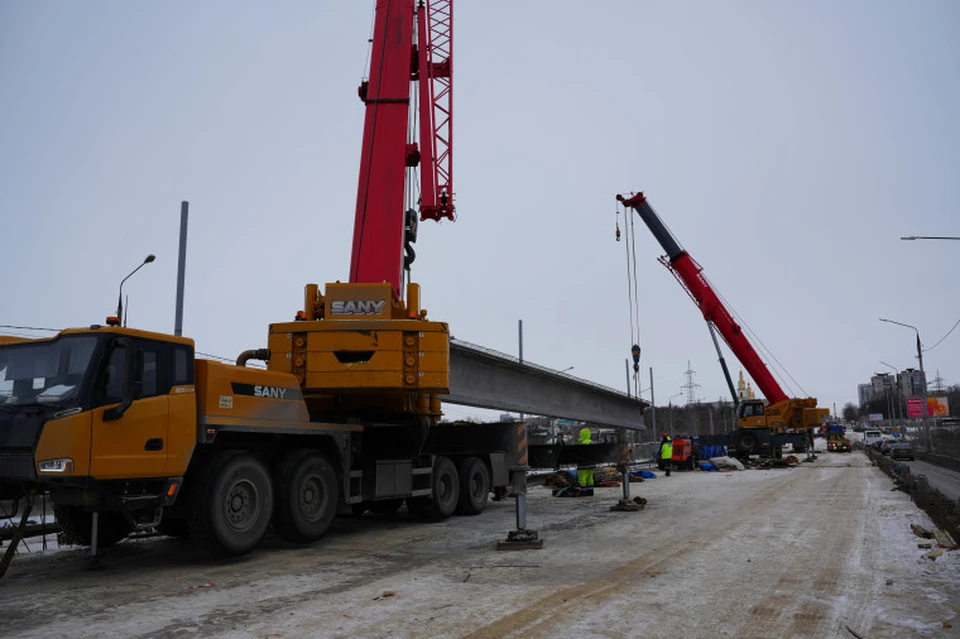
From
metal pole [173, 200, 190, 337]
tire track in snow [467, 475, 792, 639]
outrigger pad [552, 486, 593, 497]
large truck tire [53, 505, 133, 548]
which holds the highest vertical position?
metal pole [173, 200, 190, 337]

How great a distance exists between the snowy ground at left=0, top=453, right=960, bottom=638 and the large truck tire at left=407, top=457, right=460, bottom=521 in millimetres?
1201

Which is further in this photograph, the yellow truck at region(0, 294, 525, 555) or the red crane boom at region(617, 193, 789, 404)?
the red crane boom at region(617, 193, 789, 404)

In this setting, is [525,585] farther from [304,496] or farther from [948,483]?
[948,483]

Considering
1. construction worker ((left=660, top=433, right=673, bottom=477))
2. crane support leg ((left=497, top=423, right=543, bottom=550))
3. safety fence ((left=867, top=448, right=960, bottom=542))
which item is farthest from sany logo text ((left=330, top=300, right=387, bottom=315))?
construction worker ((left=660, top=433, right=673, bottom=477))

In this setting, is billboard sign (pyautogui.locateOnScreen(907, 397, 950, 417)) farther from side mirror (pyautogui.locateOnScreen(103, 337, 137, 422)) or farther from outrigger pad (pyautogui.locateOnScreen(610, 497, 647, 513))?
side mirror (pyautogui.locateOnScreen(103, 337, 137, 422))

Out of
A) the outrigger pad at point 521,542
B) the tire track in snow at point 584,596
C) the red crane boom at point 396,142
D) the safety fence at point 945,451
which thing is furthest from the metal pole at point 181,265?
the safety fence at point 945,451

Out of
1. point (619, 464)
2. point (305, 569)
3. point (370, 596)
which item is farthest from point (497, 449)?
point (370, 596)

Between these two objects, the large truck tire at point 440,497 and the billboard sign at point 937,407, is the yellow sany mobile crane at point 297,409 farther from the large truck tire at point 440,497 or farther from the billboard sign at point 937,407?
the billboard sign at point 937,407

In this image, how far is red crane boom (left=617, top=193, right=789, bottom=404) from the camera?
32.5 meters

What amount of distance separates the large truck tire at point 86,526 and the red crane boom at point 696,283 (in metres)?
26.6

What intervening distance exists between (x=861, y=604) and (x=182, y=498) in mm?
7535

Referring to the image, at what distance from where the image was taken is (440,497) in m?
13.5

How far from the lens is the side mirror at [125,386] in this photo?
7805 millimetres

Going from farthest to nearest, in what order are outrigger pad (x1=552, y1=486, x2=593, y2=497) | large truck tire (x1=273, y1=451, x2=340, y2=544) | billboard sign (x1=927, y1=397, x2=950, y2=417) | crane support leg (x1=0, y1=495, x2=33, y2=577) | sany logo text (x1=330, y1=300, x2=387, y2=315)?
billboard sign (x1=927, y1=397, x2=950, y2=417), outrigger pad (x1=552, y1=486, x2=593, y2=497), sany logo text (x1=330, y1=300, x2=387, y2=315), large truck tire (x1=273, y1=451, x2=340, y2=544), crane support leg (x1=0, y1=495, x2=33, y2=577)
